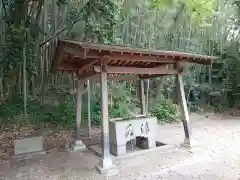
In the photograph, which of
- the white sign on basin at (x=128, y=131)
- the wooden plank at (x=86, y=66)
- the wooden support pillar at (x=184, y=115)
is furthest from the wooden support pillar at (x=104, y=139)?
the wooden support pillar at (x=184, y=115)

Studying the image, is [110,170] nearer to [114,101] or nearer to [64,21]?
[114,101]

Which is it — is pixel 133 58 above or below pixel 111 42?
below

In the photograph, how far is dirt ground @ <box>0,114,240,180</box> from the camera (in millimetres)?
3930

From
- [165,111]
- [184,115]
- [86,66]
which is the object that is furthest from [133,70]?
[165,111]

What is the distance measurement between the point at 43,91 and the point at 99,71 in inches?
159

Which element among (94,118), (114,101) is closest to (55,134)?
(94,118)

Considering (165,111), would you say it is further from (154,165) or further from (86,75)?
(154,165)

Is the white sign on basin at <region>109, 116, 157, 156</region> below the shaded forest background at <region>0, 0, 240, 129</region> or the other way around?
below

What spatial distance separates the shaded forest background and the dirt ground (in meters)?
2.51

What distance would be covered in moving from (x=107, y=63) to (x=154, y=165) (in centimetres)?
199

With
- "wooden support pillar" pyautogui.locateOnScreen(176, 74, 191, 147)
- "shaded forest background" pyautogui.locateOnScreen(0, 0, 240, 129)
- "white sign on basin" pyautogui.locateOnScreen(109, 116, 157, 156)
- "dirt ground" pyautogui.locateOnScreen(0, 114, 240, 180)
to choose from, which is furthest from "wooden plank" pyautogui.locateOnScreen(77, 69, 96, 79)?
"wooden support pillar" pyautogui.locateOnScreen(176, 74, 191, 147)

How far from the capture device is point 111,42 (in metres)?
7.27

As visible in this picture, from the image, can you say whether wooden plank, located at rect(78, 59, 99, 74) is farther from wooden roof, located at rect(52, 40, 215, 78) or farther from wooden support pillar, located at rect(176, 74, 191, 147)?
wooden support pillar, located at rect(176, 74, 191, 147)

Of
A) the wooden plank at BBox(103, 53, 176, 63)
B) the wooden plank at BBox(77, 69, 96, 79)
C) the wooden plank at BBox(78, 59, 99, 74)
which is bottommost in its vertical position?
the wooden plank at BBox(77, 69, 96, 79)
